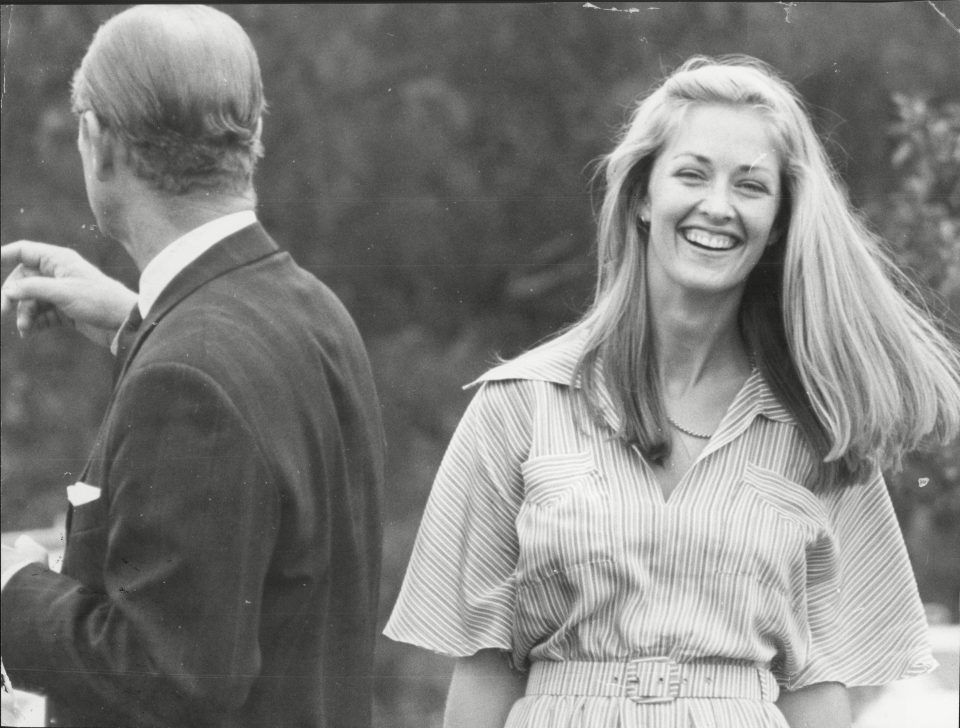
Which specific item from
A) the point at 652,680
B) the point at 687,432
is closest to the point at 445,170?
the point at 687,432

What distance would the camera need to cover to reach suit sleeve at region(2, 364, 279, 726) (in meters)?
2.18

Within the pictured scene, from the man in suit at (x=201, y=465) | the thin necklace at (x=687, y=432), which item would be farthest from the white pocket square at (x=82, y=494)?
the thin necklace at (x=687, y=432)

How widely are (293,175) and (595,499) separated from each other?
0.87m

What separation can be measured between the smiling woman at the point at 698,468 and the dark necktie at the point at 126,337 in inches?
22.4

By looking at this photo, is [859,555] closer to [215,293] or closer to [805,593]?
[805,593]

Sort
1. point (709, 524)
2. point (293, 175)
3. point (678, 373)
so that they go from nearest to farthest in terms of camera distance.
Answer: point (709, 524), point (678, 373), point (293, 175)

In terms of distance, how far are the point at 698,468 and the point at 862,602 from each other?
0.37 meters

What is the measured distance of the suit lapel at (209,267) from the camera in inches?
87.4

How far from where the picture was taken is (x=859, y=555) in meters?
2.14

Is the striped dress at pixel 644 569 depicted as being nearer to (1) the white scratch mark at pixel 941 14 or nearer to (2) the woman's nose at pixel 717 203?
(2) the woman's nose at pixel 717 203

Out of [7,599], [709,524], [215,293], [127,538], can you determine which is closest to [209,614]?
[127,538]

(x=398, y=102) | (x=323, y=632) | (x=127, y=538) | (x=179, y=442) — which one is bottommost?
(x=323, y=632)

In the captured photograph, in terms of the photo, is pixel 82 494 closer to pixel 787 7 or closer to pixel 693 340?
Answer: pixel 693 340

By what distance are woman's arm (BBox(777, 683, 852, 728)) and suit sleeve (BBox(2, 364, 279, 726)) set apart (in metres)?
0.82
